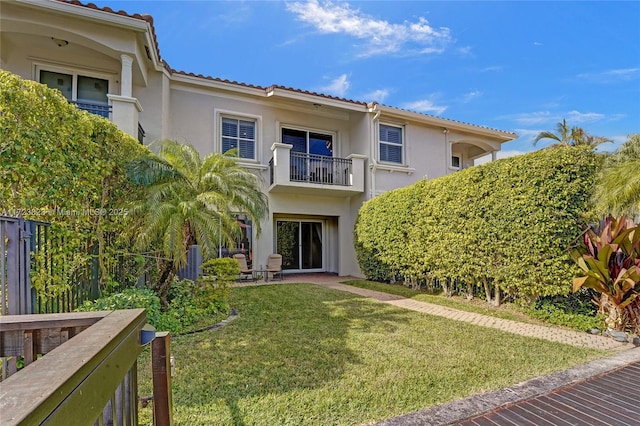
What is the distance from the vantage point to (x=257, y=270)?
1297 cm

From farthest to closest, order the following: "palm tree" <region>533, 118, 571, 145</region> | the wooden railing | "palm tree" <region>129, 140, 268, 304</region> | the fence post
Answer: "palm tree" <region>533, 118, 571, 145</region>
"palm tree" <region>129, 140, 268, 304</region>
the fence post
the wooden railing

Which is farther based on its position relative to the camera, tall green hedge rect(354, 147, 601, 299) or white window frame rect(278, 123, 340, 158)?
white window frame rect(278, 123, 340, 158)

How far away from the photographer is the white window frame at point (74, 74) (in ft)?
32.3

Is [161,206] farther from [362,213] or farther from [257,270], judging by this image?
[362,213]

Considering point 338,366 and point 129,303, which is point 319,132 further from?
point 338,366

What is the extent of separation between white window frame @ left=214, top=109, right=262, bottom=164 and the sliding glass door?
3.40m

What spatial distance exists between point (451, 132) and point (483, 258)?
10.5m

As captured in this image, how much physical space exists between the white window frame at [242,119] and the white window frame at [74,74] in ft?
11.7

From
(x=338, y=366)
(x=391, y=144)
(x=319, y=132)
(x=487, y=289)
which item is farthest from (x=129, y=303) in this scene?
(x=391, y=144)

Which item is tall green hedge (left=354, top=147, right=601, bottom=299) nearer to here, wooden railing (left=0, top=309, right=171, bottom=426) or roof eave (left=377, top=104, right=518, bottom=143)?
roof eave (left=377, top=104, right=518, bottom=143)

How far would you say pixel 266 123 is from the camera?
13.7 m

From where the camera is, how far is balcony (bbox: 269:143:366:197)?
12609mm

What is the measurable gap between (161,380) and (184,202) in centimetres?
451

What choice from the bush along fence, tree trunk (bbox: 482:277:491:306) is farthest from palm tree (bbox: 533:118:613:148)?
the bush along fence
